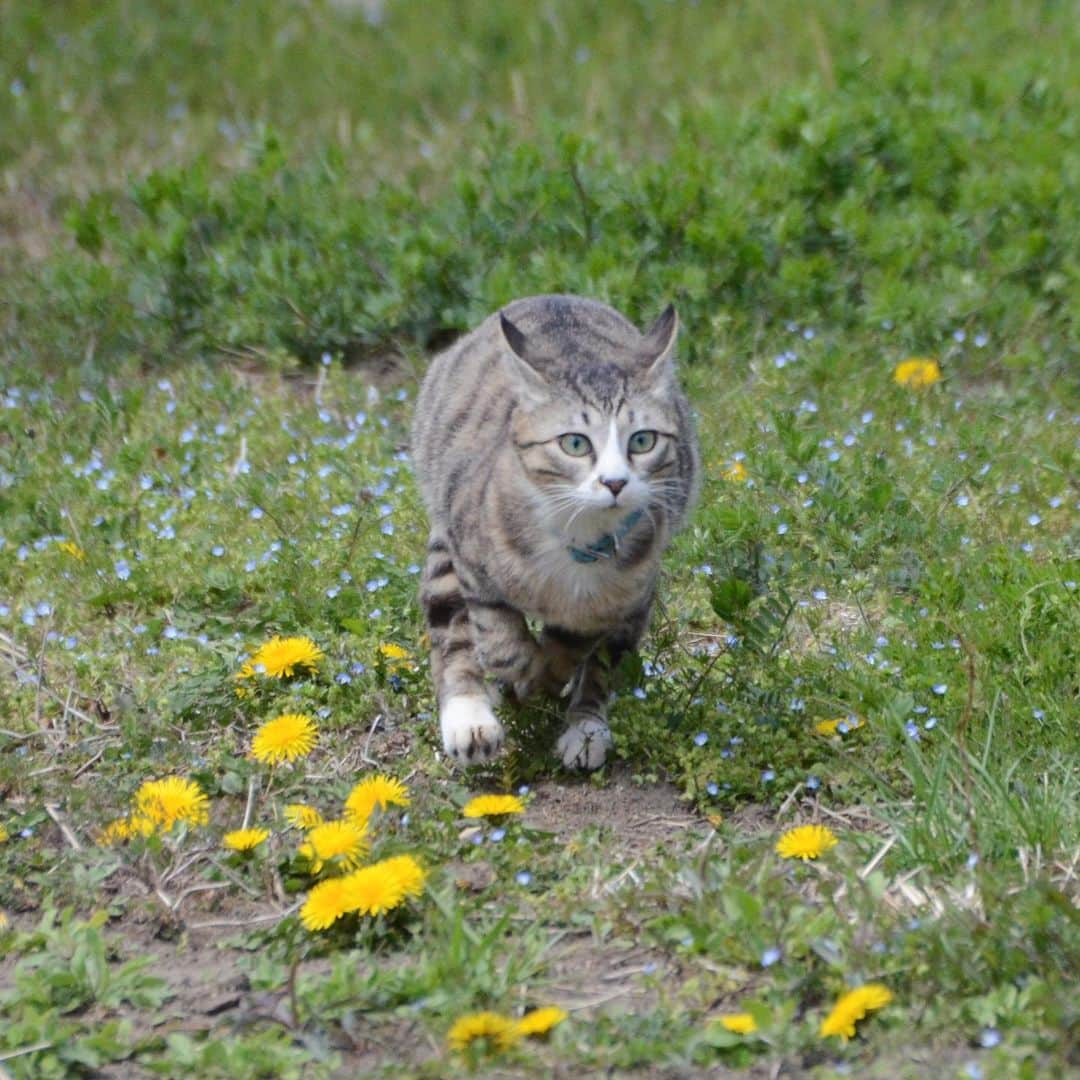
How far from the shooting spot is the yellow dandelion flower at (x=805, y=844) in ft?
13.0

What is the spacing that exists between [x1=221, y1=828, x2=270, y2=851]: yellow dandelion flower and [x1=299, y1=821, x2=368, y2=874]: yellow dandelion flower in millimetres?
157

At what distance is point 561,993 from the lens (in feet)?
12.0

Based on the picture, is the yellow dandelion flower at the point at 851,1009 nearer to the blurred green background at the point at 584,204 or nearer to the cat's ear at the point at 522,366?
the cat's ear at the point at 522,366

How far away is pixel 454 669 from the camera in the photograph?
4.88 meters

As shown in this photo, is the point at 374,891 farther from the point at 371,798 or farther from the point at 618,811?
the point at 618,811

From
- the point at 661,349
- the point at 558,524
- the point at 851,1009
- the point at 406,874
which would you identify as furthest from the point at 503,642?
the point at 851,1009

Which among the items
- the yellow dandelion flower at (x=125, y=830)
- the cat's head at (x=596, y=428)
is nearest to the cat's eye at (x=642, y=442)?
the cat's head at (x=596, y=428)

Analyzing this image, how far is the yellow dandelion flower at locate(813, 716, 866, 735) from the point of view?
15.1ft

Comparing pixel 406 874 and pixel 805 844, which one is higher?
pixel 805 844

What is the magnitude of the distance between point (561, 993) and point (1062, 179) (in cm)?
532

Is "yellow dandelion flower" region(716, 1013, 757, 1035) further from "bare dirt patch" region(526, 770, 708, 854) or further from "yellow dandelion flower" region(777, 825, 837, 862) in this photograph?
"bare dirt patch" region(526, 770, 708, 854)

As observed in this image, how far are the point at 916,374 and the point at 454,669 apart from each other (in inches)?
110

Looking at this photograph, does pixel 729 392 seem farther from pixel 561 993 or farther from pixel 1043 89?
pixel 561 993

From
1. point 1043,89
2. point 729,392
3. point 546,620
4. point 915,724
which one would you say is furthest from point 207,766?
point 1043,89
